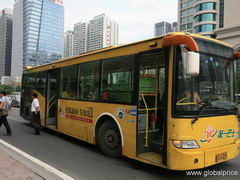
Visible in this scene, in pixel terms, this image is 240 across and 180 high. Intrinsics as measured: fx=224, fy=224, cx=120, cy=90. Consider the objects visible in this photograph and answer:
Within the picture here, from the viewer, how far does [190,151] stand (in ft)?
13.6

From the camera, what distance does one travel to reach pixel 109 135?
19.5ft

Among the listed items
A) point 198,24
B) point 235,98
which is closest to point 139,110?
point 235,98

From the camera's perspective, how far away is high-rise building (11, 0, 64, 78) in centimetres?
10012

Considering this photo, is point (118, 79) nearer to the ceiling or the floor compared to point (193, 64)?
nearer to the floor

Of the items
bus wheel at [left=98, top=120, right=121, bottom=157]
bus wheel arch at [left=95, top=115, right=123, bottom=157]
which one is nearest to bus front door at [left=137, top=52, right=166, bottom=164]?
bus wheel arch at [left=95, top=115, right=123, bottom=157]

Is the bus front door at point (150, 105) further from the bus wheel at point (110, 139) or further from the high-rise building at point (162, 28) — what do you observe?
the high-rise building at point (162, 28)

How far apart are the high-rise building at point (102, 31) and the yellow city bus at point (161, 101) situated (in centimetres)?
4161

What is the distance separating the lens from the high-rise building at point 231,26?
39294 millimetres

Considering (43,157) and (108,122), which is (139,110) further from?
(43,157)

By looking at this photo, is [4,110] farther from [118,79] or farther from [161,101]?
[161,101]

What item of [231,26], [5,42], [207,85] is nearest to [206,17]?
[231,26]

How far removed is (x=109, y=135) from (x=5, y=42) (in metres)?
126

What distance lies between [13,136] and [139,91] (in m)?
5.92

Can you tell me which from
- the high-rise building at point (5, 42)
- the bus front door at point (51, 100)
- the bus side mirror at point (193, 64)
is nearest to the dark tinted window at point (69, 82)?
the bus front door at point (51, 100)
